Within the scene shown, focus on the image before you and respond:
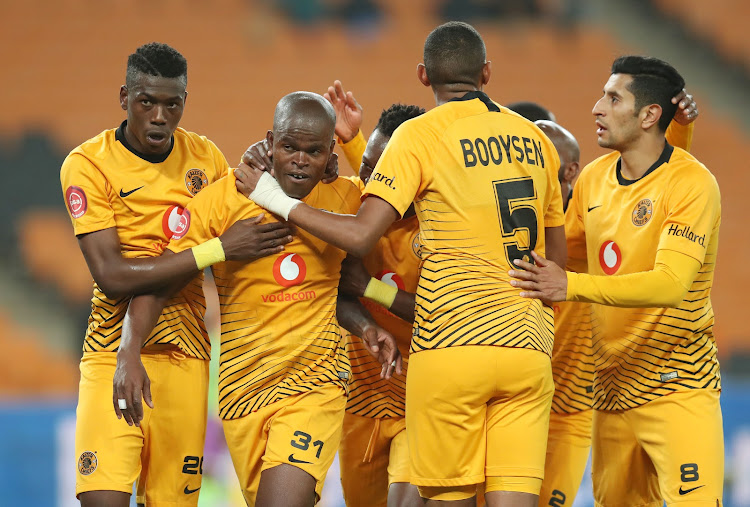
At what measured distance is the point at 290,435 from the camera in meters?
3.89

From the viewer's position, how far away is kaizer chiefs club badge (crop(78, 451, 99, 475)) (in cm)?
399

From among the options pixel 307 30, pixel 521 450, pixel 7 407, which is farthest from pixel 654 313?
pixel 307 30

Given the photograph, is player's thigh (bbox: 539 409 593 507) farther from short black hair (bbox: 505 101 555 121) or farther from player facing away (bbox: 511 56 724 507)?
short black hair (bbox: 505 101 555 121)

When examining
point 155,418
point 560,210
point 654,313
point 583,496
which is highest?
point 560,210

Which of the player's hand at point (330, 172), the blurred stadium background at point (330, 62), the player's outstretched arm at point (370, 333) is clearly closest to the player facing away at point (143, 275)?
the player's hand at point (330, 172)

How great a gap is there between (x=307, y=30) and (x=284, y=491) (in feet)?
31.7

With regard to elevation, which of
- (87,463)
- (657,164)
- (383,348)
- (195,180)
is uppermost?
(657,164)

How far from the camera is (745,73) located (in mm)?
12797

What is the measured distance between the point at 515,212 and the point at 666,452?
1.31m

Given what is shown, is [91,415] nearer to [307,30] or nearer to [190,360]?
[190,360]

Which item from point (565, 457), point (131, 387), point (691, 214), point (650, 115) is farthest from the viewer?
point (565, 457)

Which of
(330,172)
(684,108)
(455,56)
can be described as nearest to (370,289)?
(330,172)

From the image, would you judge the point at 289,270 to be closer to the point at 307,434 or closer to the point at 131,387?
the point at 307,434

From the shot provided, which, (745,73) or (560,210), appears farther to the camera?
(745,73)
